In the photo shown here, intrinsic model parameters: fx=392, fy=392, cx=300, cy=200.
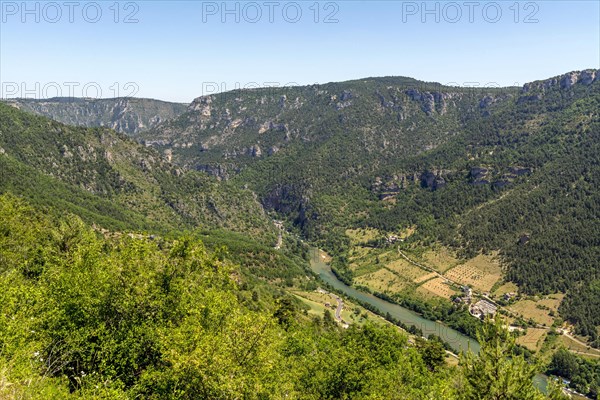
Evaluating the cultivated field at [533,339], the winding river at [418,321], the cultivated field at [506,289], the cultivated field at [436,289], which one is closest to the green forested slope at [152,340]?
the winding river at [418,321]

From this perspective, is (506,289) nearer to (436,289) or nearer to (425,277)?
(436,289)

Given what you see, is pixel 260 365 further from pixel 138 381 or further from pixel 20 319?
pixel 20 319

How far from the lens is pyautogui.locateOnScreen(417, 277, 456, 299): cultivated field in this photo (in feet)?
583

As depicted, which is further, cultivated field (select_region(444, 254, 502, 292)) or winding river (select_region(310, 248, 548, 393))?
cultivated field (select_region(444, 254, 502, 292))

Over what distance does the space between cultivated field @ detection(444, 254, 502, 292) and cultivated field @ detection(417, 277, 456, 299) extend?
7.98m

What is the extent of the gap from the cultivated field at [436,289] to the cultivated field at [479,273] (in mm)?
7977

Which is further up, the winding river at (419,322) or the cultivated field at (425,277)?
the cultivated field at (425,277)

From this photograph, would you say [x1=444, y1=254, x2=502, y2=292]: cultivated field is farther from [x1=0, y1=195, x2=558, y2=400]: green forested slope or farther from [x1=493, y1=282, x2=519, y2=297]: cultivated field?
[x1=0, y1=195, x2=558, y2=400]: green forested slope

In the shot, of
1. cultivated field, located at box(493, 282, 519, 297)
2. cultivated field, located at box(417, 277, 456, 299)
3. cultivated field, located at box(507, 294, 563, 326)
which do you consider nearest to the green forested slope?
cultivated field, located at box(507, 294, 563, 326)

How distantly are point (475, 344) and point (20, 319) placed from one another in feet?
496

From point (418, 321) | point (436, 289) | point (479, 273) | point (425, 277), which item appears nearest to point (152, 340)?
point (418, 321)

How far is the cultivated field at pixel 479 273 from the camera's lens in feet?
597

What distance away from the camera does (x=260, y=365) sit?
24.5 m

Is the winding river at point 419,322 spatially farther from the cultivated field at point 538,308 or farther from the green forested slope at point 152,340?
the green forested slope at point 152,340
